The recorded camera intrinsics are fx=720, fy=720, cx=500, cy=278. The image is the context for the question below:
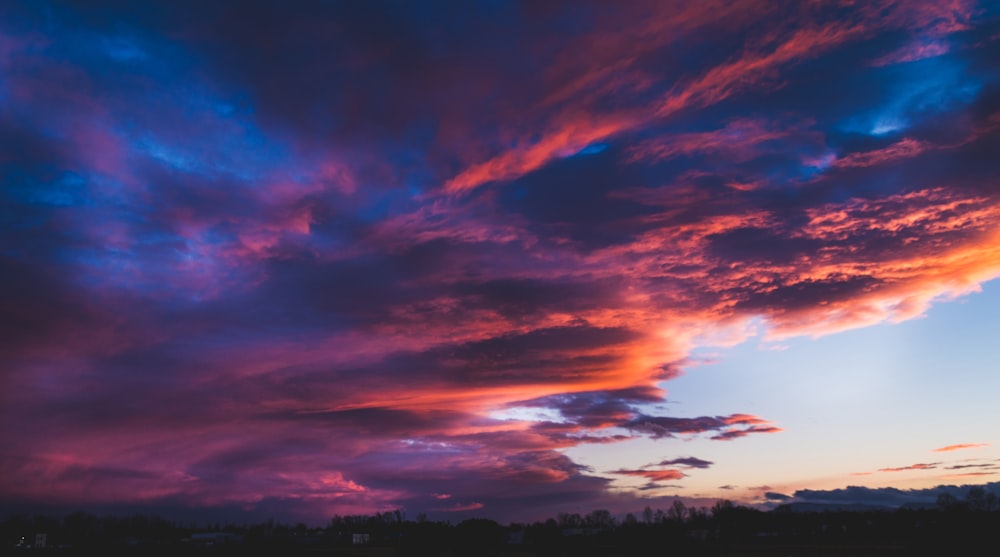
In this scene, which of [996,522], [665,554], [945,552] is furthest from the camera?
[996,522]

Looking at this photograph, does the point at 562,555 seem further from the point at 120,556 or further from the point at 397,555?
the point at 120,556

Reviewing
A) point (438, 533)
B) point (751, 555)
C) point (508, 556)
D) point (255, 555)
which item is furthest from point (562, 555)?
point (255, 555)

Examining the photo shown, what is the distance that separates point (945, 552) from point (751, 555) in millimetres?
27591

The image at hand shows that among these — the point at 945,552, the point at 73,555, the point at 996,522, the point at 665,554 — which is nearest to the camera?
the point at 665,554

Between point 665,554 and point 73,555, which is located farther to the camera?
point 73,555

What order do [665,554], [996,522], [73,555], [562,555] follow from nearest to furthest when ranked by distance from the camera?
[665,554]
[996,522]
[73,555]
[562,555]

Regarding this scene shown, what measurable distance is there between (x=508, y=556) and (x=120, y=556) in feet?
214

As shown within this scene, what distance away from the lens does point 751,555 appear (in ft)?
379

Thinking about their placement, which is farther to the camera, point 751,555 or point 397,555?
point 397,555

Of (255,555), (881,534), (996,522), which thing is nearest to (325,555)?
(255,555)

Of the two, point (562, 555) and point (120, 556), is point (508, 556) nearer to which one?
point (562, 555)

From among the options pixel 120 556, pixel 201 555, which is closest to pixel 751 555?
pixel 201 555

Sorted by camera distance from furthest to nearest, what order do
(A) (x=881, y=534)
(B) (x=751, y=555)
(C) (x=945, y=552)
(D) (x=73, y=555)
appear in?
(A) (x=881, y=534) → (D) (x=73, y=555) → (B) (x=751, y=555) → (C) (x=945, y=552)

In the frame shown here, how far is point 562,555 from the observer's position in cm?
13500
